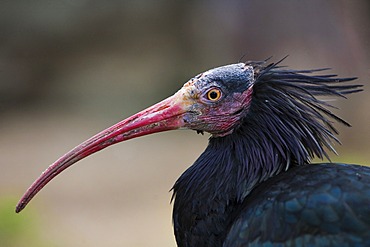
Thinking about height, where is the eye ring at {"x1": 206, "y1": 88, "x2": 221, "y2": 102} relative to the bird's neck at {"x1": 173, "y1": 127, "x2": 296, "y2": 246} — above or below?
above

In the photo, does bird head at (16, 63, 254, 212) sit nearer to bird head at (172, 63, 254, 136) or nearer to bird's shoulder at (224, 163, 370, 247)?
bird head at (172, 63, 254, 136)

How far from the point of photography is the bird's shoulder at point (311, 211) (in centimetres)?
288

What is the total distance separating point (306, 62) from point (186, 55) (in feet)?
7.99

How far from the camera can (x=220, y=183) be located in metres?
3.40

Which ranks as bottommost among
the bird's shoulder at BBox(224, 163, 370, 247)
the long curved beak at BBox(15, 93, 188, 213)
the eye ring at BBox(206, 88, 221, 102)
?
the bird's shoulder at BBox(224, 163, 370, 247)

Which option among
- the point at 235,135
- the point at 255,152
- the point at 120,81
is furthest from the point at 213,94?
the point at 120,81

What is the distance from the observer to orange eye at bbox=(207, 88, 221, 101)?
3.44 meters

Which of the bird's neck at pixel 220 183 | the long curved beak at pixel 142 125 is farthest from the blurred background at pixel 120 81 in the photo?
the bird's neck at pixel 220 183

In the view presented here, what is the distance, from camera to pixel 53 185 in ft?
25.9

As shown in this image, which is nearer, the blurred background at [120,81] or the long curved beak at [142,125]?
the long curved beak at [142,125]

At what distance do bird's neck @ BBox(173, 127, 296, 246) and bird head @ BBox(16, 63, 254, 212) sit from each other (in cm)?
13

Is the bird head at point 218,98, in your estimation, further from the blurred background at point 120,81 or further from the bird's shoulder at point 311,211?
the blurred background at point 120,81

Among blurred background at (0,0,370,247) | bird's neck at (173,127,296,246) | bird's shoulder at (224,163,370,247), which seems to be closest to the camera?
bird's shoulder at (224,163,370,247)

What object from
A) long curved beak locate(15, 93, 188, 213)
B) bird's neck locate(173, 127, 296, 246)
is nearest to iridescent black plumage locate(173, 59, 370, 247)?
bird's neck locate(173, 127, 296, 246)
